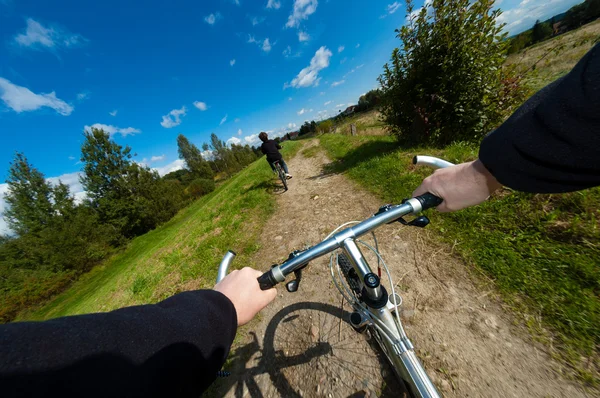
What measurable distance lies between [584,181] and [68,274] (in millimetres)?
27280

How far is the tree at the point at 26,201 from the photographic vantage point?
60.4 ft

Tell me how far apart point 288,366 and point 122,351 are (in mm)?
2319

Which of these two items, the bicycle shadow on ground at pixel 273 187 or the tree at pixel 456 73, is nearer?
the tree at pixel 456 73

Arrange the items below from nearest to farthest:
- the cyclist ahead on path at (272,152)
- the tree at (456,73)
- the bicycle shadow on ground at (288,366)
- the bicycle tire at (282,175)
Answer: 1. the bicycle shadow on ground at (288,366)
2. the tree at (456,73)
3. the bicycle tire at (282,175)
4. the cyclist ahead on path at (272,152)

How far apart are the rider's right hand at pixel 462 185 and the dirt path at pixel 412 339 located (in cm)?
169

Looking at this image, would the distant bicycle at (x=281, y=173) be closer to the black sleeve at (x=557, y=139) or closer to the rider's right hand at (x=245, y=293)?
the rider's right hand at (x=245, y=293)

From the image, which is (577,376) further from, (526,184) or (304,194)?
(304,194)

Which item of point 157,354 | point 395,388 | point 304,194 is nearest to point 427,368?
point 395,388

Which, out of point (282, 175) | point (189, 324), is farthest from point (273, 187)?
point (189, 324)

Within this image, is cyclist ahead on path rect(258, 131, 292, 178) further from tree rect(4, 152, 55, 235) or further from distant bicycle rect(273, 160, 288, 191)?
tree rect(4, 152, 55, 235)

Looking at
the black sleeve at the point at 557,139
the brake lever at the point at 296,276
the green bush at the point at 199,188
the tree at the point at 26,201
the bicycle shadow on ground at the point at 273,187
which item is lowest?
the bicycle shadow on ground at the point at 273,187

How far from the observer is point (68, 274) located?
55.3 feet

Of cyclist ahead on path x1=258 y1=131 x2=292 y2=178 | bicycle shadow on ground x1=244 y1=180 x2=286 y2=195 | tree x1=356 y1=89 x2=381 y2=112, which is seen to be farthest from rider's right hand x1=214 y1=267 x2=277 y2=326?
tree x1=356 y1=89 x2=381 y2=112

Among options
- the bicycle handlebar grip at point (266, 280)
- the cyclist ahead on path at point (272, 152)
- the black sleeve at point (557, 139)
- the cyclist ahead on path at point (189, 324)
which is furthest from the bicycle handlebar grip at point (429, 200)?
the cyclist ahead on path at point (272, 152)
